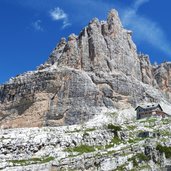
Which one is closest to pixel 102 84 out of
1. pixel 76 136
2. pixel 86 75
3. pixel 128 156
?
pixel 86 75

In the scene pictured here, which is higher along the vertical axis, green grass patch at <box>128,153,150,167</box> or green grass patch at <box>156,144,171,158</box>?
green grass patch at <box>156,144,171,158</box>

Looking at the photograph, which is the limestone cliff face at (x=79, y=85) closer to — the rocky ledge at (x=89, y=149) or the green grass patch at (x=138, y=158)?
the rocky ledge at (x=89, y=149)

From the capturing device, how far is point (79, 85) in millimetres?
164375

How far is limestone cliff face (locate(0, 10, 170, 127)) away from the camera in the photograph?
16088cm

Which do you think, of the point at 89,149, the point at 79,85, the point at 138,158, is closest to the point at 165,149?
the point at 138,158

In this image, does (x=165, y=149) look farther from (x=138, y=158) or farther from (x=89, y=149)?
(x=89, y=149)

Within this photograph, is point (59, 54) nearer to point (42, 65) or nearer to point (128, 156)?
point (42, 65)

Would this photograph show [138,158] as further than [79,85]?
No

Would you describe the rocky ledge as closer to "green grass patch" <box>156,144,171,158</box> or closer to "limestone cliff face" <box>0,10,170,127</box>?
"green grass patch" <box>156,144,171,158</box>

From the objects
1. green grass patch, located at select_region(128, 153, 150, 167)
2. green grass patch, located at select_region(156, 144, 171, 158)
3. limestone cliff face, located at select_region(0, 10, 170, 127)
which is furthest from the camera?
limestone cliff face, located at select_region(0, 10, 170, 127)

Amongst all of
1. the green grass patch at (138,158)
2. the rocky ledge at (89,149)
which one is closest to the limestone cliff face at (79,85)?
the rocky ledge at (89,149)

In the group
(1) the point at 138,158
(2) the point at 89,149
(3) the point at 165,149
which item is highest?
(2) the point at 89,149

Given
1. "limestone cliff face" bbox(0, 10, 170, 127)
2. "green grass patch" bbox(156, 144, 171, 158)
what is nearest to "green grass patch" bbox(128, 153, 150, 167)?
"green grass patch" bbox(156, 144, 171, 158)

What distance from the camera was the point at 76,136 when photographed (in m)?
92.4
